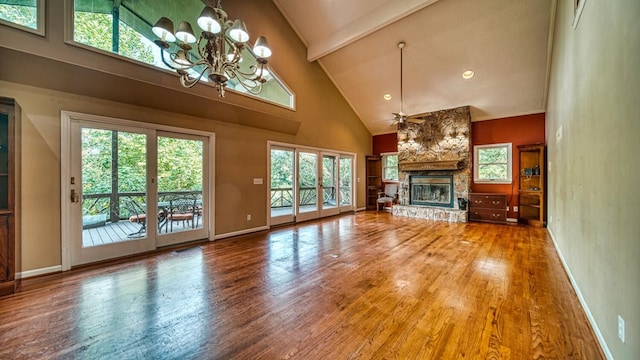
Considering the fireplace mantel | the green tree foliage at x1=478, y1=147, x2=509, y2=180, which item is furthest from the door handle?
the green tree foliage at x1=478, y1=147, x2=509, y2=180

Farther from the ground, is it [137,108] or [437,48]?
[437,48]

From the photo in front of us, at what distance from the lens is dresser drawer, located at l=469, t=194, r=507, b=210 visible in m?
6.13

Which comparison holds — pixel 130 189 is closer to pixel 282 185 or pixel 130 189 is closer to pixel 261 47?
pixel 261 47

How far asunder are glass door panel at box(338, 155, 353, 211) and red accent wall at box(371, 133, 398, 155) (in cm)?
150

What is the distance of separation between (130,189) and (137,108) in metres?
1.26

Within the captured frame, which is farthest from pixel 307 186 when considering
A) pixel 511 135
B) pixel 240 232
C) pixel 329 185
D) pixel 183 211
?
pixel 511 135

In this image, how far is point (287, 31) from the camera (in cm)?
568

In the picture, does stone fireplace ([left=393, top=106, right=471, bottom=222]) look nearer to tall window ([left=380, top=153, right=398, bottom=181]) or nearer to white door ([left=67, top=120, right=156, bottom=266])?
tall window ([left=380, top=153, right=398, bottom=181])

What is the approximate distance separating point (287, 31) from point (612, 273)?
6.42 meters

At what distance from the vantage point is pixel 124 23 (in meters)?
3.47

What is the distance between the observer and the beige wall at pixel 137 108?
288cm

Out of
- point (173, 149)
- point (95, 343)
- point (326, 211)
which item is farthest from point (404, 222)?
point (95, 343)

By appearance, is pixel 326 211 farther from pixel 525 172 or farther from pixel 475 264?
pixel 525 172

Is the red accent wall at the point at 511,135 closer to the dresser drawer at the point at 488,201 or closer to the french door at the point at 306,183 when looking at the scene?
the dresser drawer at the point at 488,201
